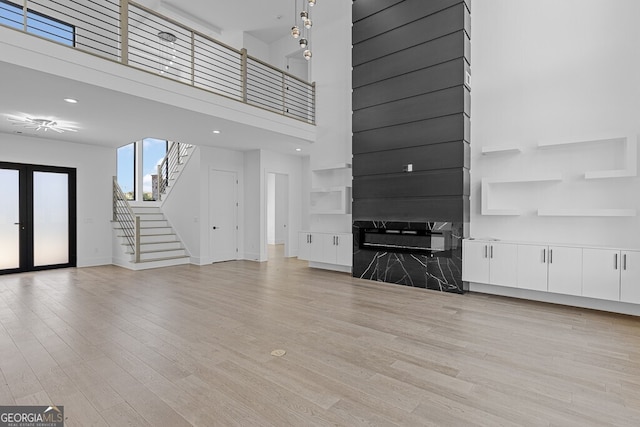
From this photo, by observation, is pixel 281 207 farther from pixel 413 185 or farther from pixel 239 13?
pixel 413 185

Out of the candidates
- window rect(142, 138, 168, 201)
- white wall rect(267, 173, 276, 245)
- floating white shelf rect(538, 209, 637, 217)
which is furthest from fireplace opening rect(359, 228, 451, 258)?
window rect(142, 138, 168, 201)

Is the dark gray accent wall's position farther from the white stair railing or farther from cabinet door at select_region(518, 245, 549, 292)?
the white stair railing

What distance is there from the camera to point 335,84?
7.86m

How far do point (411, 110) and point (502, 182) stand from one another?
2020 mm

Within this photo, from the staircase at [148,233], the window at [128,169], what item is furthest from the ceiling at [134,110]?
the window at [128,169]

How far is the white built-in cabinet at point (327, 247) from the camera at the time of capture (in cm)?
729

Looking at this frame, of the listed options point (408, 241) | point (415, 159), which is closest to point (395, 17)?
point (415, 159)

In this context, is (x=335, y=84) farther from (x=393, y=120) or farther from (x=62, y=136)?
(x=62, y=136)

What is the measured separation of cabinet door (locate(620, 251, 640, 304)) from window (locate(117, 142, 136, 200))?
12492 mm

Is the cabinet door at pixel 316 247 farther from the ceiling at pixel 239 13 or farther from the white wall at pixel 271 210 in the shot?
the ceiling at pixel 239 13

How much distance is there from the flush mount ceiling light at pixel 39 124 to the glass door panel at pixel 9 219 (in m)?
1.53

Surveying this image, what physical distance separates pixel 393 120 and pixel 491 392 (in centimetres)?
498

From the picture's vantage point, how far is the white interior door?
885 cm

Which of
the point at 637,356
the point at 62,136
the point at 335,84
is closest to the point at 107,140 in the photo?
the point at 62,136
